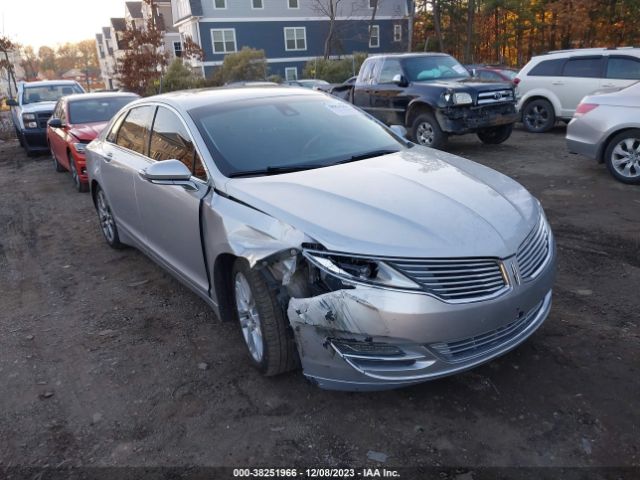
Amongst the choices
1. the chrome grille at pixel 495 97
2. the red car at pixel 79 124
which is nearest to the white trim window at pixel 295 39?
the red car at pixel 79 124

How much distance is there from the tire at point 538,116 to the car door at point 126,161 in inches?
384

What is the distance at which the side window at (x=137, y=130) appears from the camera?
467cm

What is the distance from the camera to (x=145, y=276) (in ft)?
17.3

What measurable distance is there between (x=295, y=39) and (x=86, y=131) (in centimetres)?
3443

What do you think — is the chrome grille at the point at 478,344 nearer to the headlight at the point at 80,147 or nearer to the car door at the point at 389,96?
the headlight at the point at 80,147

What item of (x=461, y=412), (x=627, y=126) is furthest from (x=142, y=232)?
(x=627, y=126)

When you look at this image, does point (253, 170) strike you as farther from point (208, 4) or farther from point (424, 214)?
point (208, 4)

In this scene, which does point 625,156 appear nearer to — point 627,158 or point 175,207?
point 627,158

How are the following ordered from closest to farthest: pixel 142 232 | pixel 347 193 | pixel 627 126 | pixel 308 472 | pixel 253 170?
1. pixel 308 472
2. pixel 347 193
3. pixel 253 170
4. pixel 142 232
5. pixel 627 126

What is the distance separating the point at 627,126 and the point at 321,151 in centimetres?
526

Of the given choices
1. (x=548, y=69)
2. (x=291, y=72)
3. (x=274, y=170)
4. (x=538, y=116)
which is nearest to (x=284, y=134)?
(x=274, y=170)

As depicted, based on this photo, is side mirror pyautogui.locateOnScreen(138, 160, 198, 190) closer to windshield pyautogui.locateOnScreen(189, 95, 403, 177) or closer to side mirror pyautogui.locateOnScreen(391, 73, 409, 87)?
windshield pyautogui.locateOnScreen(189, 95, 403, 177)

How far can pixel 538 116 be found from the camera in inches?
482

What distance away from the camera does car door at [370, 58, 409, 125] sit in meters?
10.8
